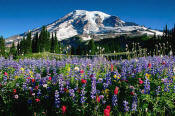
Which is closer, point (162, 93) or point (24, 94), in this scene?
point (162, 93)

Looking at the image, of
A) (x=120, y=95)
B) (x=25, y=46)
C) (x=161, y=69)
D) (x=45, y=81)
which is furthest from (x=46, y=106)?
(x=25, y=46)

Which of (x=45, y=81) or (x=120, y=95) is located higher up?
(x=45, y=81)

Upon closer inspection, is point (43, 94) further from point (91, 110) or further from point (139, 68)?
point (139, 68)

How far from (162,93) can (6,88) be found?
15.8ft

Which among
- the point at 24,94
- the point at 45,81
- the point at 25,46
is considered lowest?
the point at 24,94

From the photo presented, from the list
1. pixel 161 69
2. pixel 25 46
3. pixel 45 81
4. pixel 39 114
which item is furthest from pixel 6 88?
pixel 25 46

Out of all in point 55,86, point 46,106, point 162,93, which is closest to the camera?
point 162,93

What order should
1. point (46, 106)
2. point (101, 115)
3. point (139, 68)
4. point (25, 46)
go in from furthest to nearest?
1. point (25, 46)
2. point (139, 68)
3. point (46, 106)
4. point (101, 115)

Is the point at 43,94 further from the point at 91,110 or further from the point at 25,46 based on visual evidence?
the point at 25,46

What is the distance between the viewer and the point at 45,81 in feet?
16.8

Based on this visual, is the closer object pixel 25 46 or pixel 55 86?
pixel 55 86

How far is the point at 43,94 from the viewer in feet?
16.2

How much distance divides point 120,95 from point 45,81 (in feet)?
7.55

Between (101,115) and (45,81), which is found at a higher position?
(45,81)
